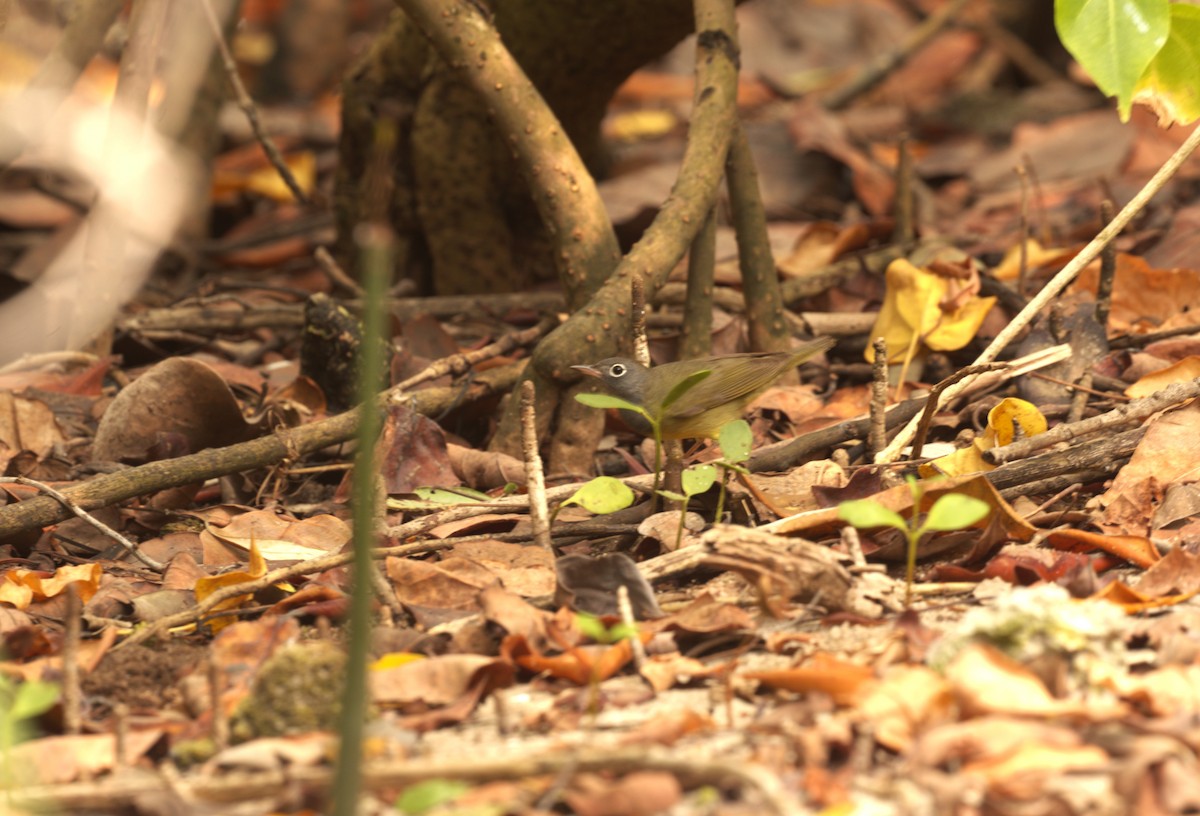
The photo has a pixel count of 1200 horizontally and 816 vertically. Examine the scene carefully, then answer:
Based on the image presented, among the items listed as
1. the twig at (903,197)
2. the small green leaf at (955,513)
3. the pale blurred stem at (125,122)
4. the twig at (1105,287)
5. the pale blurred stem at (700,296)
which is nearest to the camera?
the small green leaf at (955,513)

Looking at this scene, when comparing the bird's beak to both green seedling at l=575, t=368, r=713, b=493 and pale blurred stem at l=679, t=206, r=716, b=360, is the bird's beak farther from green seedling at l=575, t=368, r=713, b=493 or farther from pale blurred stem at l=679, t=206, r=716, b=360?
green seedling at l=575, t=368, r=713, b=493

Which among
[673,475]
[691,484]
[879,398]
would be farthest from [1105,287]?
[691,484]

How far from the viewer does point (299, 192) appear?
531cm

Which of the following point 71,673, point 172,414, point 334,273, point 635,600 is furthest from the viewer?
point 334,273

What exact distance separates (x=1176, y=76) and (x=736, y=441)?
1301mm

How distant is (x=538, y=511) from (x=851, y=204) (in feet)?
12.7

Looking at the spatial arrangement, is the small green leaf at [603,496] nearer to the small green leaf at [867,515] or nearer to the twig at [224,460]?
the small green leaf at [867,515]

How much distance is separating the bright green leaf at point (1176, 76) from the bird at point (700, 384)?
1.15m

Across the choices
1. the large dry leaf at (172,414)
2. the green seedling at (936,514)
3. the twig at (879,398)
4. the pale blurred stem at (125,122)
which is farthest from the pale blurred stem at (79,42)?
the green seedling at (936,514)

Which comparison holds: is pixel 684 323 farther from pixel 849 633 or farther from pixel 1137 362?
pixel 849 633

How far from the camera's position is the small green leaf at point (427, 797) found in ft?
5.86

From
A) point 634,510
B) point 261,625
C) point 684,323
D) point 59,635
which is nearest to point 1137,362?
point 684,323

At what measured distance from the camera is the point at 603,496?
2.73 meters

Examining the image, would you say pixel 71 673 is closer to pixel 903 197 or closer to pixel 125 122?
pixel 125 122
